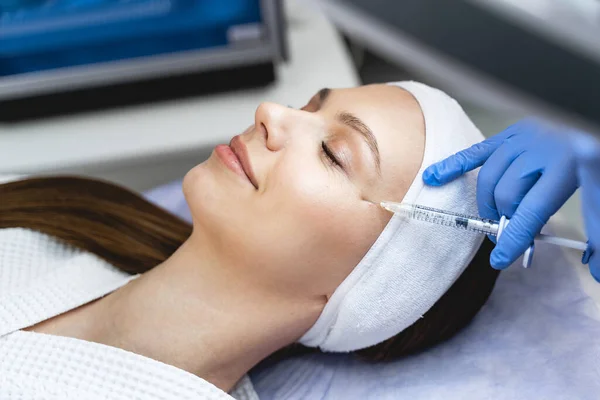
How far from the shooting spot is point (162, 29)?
4.97ft

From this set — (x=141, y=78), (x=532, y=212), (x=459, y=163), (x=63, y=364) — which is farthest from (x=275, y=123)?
(x=141, y=78)

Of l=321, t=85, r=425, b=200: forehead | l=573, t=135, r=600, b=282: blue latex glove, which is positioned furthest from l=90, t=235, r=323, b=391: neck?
l=573, t=135, r=600, b=282: blue latex glove

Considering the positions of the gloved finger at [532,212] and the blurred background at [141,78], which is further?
the blurred background at [141,78]

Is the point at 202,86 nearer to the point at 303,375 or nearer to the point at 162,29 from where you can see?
the point at 162,29

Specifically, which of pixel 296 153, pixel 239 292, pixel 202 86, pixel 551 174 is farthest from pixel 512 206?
pixel 202 86

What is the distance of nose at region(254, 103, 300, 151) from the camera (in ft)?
3.09

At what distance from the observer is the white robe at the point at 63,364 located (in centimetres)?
92

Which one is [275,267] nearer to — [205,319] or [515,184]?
[205,319]

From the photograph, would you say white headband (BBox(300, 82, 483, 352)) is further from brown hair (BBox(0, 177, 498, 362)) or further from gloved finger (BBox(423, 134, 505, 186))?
brown hair (BBox(0, 177, 498, 362))

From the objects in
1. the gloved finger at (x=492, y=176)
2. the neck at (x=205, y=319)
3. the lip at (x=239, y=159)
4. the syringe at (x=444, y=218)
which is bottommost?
the neck at (x=205, y=319)

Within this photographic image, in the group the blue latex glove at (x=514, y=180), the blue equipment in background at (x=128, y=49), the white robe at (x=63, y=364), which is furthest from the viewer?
the blue equipment in background at (x=128, y=49)

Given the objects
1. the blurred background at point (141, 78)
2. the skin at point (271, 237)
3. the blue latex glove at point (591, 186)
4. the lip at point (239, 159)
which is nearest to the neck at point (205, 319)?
the skin at point (271, 237)

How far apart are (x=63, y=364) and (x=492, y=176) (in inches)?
28.8

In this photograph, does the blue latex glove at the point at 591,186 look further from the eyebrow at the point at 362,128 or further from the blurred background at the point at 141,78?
the blurred background at the point at 141,78
